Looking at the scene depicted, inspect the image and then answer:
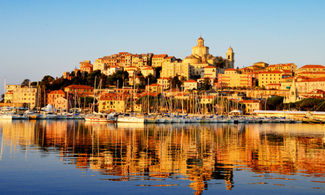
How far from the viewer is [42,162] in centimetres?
2236

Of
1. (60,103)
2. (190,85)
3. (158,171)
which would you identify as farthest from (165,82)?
(158,171)

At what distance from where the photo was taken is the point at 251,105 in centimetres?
11594

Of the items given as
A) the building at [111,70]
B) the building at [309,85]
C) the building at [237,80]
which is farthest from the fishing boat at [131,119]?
the building at [111,70]

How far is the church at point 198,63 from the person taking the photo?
15150 cm

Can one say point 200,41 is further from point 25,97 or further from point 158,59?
point 25,97

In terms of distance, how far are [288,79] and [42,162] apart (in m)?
124

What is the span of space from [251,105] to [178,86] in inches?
1255

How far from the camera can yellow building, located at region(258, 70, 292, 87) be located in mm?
140000

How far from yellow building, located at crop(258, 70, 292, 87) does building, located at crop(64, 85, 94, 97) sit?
59.8 metres

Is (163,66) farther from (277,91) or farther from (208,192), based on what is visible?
(208,192)

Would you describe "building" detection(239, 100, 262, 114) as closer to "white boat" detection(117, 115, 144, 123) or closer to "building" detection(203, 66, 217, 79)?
"building" detection(203, 66, 217, 79)

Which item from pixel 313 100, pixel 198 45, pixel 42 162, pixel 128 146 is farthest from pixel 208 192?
pixel 198 45

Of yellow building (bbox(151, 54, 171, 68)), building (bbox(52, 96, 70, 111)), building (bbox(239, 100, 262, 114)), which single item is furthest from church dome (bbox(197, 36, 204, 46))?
building (bbox(52, 96, 70, 111))

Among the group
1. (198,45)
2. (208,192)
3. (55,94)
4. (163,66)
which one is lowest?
(208,192)
